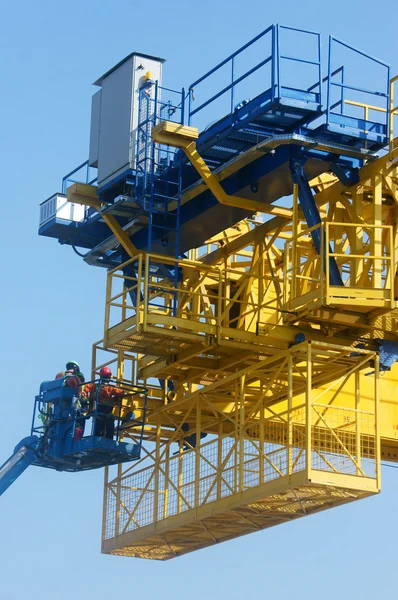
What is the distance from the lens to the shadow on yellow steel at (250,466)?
33656mm

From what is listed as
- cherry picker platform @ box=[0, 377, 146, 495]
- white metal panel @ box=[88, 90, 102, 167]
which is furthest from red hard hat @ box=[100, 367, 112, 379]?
white metal panel @ box=[88, 90, 102, 167]

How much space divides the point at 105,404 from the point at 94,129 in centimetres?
661

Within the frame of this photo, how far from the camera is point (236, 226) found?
1656 inches

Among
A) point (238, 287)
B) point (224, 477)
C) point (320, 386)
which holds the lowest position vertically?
point (224, 477)

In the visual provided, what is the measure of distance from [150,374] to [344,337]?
557 centimetres

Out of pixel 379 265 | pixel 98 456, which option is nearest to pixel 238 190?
pixel 379 265

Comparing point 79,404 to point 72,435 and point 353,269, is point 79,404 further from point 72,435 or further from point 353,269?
point 353,269

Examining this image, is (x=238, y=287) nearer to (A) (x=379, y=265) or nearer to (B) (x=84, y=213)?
(B) (x=84, y=213)

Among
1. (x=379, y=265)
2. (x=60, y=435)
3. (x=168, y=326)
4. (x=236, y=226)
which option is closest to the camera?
(x=379, y=265)

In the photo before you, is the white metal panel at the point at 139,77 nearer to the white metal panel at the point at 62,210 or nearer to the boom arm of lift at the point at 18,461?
the white metal panel at the point at 62,210

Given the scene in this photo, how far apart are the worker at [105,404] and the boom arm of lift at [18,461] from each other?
2.27m

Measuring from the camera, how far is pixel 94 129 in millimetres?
40062

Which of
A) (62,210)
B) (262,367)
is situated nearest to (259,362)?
(262,367)

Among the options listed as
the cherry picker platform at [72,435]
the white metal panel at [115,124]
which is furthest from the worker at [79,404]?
the white metal panel at [115,124]
